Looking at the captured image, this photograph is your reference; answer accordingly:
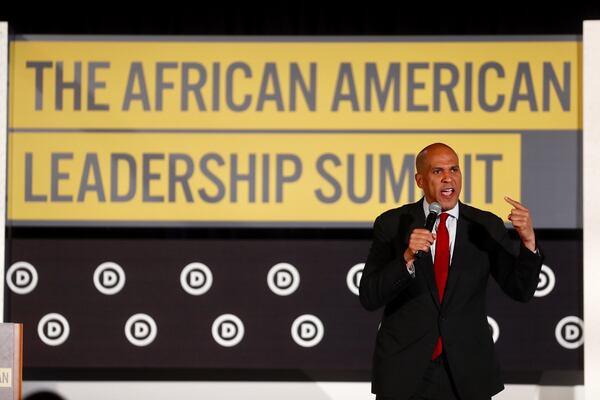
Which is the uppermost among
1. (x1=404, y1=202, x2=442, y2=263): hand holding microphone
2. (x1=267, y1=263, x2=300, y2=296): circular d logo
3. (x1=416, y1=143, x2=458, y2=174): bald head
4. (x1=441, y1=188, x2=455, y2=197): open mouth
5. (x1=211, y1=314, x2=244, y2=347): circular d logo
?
(x1=416, y1=143, x2=458, y2=174): bald head

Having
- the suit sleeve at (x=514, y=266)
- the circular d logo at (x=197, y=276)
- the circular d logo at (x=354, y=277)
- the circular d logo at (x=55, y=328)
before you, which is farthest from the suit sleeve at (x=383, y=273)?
the circular d logo at (x=55, y=328)

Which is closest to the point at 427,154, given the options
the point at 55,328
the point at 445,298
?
the point at 445,298

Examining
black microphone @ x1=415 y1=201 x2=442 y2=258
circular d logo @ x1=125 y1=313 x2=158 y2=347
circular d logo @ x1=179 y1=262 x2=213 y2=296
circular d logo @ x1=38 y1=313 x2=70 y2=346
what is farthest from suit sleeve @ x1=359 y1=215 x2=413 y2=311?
circular d logo @ x1=38 y1=313 x2=70 y2=346

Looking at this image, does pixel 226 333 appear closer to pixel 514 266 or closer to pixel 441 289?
pixel 441 289

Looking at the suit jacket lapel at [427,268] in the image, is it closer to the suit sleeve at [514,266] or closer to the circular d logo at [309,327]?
the suit sleeve at [514,266]

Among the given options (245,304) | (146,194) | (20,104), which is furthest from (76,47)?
(245,304)

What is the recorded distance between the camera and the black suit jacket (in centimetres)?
242

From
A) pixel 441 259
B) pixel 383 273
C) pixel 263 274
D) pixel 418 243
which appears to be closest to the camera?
pixel 418 243

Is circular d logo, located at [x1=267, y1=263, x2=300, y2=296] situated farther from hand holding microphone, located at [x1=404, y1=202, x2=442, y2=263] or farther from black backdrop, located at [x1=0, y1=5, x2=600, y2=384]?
hand holding microphone, located at [x1=404, y1=202, x2=442, y2=263]

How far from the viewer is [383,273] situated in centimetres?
240

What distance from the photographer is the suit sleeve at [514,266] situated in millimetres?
2404

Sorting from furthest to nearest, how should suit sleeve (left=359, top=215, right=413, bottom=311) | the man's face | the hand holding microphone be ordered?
the man's face < suit sleeve (left=359, top=215, right=413, bottom=311) < the hand holding microphone

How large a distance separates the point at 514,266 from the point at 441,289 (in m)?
0.22
